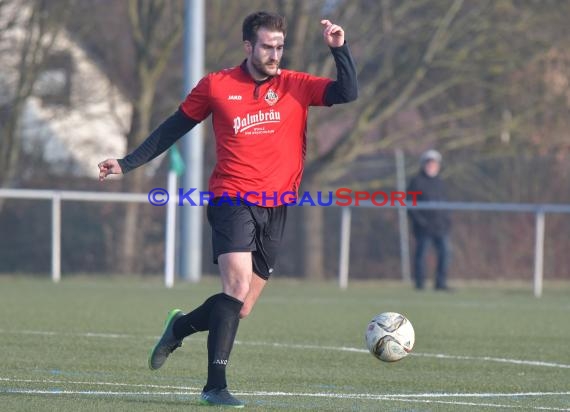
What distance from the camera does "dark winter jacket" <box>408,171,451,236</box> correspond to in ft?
61.9

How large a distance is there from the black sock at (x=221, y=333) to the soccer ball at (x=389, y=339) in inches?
40.9

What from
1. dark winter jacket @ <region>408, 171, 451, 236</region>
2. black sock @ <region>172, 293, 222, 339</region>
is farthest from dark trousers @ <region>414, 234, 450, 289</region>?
black sock @ <region>172, 293, 222, 339</region>

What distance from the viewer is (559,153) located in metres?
24.6

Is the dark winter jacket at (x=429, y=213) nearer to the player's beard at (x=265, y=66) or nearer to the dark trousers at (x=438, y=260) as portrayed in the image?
the dark trousers at (x=438, y=260)

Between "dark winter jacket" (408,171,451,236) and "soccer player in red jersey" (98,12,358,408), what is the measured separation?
11891 millimetres

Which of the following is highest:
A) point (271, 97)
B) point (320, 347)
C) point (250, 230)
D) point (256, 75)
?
point (256, 75)

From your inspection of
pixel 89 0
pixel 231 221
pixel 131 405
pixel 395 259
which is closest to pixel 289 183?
pixel 231 221

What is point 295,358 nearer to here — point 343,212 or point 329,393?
point 329,393

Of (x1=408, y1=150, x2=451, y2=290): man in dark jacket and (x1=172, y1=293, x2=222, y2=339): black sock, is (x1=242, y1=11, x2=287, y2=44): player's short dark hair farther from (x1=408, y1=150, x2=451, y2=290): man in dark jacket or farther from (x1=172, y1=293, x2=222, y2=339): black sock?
(x1=408, y1=150, x2=451, y2=290): man in dark jacket

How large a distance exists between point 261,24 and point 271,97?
41 cm

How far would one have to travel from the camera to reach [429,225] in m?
18.9

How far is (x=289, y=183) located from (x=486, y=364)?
263cm

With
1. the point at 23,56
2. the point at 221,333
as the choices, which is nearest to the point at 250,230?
the point at 221,333

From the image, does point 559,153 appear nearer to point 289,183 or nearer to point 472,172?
point 472,172
